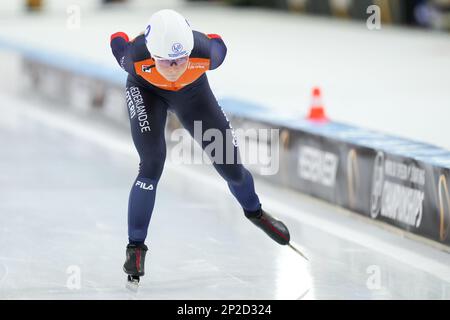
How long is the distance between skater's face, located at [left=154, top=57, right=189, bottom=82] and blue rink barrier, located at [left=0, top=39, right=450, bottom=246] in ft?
6.69

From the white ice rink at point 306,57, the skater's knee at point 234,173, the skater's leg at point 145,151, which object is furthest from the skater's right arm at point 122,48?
the white ice rink at point 306,57

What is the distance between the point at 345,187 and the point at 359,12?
1298 centimetres

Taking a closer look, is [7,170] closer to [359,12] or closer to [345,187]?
[345,187]

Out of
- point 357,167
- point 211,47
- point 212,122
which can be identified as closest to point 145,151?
point 212,122

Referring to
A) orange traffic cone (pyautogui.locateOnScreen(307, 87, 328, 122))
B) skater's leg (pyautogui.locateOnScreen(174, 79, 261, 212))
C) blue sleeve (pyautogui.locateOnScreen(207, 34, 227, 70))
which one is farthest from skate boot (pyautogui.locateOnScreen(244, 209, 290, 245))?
orange traffic cone (pyautogui.locateOnScreen(307, 87, 328, 122))

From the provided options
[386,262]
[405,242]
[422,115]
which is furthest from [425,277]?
[422,115]

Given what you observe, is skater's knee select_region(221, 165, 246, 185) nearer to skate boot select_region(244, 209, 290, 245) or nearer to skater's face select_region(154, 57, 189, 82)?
skate boot select_region(244, 209, 290, 245)

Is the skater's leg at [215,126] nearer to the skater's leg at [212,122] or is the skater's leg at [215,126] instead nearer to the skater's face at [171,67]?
the skater's leg at [212,122]

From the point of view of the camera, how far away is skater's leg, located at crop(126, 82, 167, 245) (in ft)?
20.1

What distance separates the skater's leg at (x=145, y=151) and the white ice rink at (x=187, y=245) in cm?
40

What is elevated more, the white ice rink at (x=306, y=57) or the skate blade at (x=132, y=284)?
the skate blade at (x=132, y=284)

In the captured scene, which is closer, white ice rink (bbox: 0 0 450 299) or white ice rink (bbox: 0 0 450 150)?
white ice rink (bbox: 0 0 450 299)

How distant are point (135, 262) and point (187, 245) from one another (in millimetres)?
1169

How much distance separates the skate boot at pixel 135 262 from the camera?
246 inches
